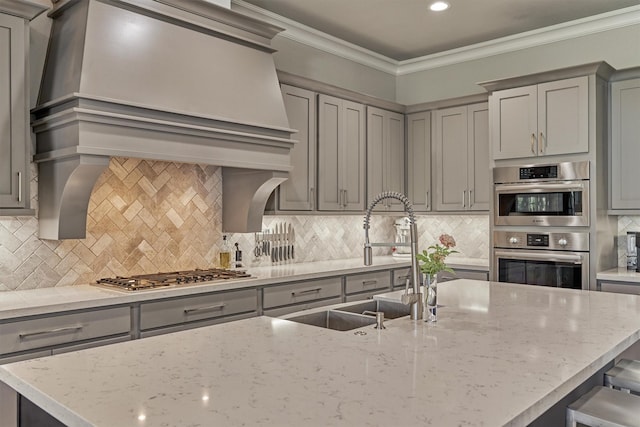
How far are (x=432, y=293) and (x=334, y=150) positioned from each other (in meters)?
2.66

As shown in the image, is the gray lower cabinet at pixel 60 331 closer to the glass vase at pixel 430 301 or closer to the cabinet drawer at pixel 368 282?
the glass vase at pixel 430 301

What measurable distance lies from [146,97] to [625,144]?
356cm

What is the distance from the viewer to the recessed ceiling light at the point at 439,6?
419cm

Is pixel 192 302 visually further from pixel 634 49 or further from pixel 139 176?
pixel 634 49

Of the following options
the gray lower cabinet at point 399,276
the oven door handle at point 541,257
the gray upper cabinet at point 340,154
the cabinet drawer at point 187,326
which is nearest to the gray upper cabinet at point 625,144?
the oven door handle at point 541,257

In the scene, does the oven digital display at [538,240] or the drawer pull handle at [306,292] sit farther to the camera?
the oven digital display at [538,240]

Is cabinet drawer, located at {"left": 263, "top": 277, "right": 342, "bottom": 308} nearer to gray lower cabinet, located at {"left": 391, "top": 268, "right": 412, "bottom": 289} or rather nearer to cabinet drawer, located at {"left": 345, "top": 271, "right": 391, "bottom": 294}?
cabinet drawer, located at {"left": 345, "top": 271, "right": 391, "bottom": 294}

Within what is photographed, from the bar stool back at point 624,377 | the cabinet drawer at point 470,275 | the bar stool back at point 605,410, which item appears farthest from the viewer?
the cabinet drawer at point 470,275

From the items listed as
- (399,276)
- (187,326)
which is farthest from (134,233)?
(399,276)

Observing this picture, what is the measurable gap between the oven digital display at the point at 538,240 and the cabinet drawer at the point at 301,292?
161 cm

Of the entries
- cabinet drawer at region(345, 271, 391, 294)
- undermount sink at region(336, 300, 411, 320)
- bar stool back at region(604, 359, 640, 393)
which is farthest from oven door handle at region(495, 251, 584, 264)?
undermount sink at region(336, 300, 411, 320)

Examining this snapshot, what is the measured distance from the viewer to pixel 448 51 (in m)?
5.45

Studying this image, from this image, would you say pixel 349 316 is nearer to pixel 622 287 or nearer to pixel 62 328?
pixel 62 328

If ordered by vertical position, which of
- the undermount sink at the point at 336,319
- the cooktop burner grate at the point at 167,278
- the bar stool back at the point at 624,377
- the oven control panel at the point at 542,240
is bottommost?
the bar stool back at the point at 624,377
